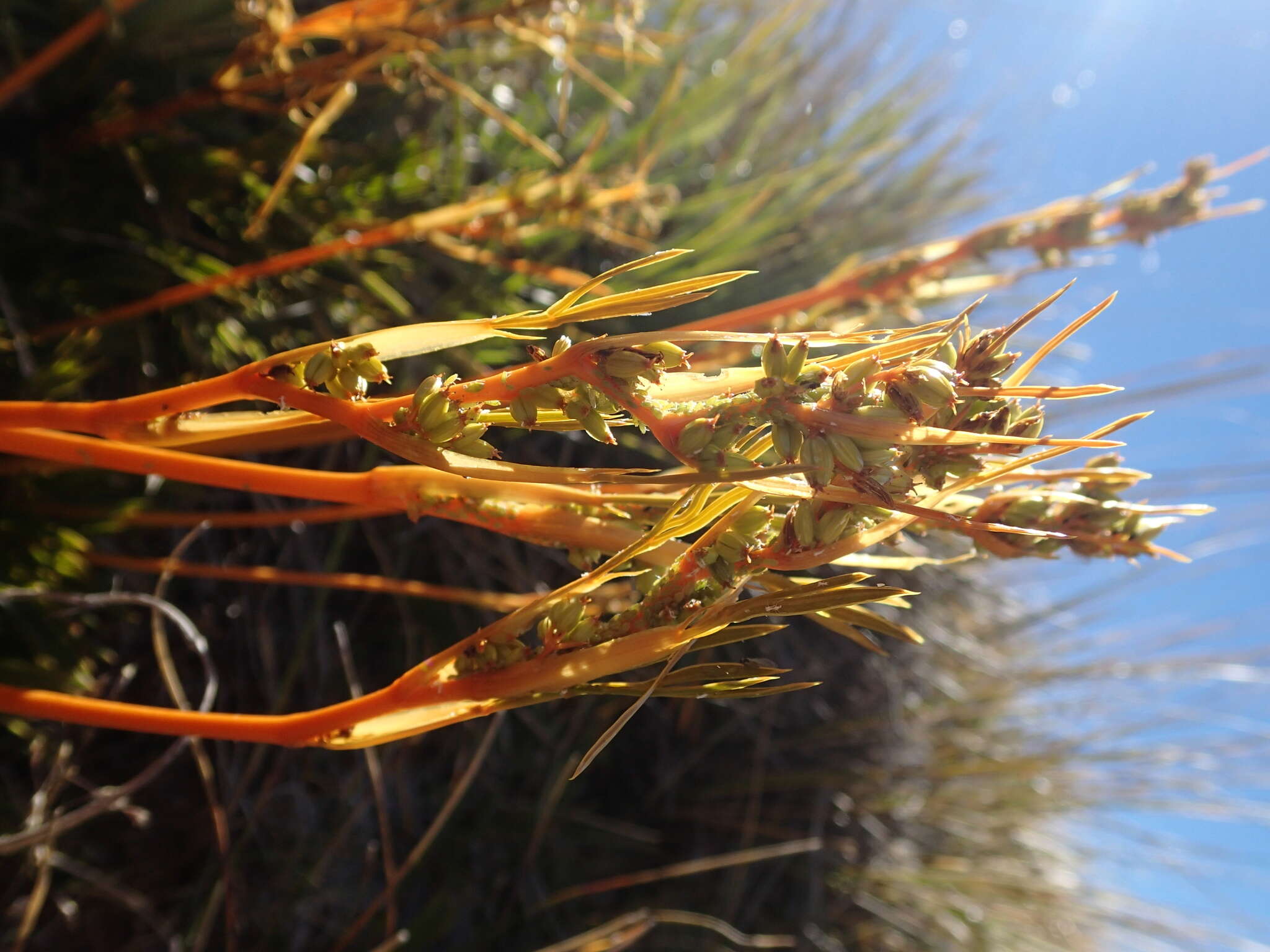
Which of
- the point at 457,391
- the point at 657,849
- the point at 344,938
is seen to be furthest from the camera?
the point at 657,849

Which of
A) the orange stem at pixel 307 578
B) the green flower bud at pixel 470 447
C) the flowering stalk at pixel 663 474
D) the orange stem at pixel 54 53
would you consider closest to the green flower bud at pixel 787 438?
the flowering stalk at pixel 663 474

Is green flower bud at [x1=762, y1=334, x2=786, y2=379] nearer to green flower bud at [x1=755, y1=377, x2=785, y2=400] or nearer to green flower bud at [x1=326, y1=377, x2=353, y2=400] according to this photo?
green flower bud at [x1=755, y1=377, x2=785, y2=400]

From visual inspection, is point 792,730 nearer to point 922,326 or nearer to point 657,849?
point 657,849

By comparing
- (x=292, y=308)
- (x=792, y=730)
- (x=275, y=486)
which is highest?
(x=292, y=308)

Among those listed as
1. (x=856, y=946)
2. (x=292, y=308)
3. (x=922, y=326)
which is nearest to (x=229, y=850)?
(x=292, y=308)

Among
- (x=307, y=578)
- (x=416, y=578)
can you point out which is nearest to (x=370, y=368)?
(x=307, y=578)

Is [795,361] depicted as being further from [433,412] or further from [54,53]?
[54,53]
